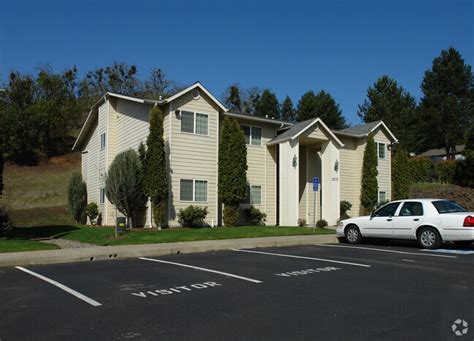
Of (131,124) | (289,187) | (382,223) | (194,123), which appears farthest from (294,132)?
(382,223)

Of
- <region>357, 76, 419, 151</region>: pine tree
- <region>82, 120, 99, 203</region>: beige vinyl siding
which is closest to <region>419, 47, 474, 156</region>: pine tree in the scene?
<region>357, 76, 419, 151</region>: pine tree

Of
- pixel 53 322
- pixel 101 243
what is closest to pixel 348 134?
pixel 101 243

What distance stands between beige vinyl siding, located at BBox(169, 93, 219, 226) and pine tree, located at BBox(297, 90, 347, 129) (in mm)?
35738

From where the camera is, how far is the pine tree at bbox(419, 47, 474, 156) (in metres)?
63.1

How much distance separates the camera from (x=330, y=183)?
28.5m

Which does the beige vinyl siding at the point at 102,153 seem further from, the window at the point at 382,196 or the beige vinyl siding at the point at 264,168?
the window at the point at 382,196

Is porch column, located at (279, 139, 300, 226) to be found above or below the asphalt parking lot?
above

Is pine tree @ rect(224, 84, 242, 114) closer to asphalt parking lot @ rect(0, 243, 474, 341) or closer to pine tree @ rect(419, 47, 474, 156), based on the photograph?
pine tree @ rect(419, 47, 474, 156)

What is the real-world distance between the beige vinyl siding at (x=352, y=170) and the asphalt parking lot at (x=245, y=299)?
18365 mm

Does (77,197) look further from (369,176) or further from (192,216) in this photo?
(369,176)

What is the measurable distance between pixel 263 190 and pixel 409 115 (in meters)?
36.7

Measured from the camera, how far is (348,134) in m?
31.3

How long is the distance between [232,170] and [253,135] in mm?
3812

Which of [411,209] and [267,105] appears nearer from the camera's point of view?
[411,209]
